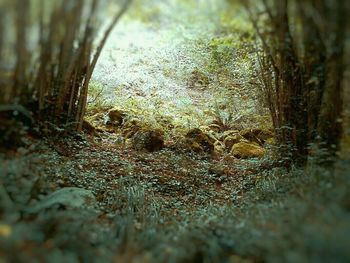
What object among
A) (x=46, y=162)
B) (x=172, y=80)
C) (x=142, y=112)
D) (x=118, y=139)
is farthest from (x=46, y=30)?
(x=172, y=80)

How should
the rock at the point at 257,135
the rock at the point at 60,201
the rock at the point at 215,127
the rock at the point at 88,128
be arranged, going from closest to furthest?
the rock at the point at 60,201
the rock at the point at 88,128
the rock at the point at 257,135
the rock at the point at 215,127

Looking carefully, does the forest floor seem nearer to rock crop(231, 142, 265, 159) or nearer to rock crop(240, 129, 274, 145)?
rock crop(231, 142, 265, 159)

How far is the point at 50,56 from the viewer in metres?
3.38

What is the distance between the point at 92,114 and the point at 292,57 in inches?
186

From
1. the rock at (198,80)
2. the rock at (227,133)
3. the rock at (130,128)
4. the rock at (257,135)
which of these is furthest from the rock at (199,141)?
the rock at (198,80)

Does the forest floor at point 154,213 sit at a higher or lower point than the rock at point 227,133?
lower

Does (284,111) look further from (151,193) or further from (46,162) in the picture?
(46,162)

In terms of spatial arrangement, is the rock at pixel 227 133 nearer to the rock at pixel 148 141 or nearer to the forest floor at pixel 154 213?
the rock at pixel 148 141

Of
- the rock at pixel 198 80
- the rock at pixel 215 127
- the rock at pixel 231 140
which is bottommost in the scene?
the rock at pixel 231 140

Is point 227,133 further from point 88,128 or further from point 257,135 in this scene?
point 88,128

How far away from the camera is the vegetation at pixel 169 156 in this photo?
7.52 ft

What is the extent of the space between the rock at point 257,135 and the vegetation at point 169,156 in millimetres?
648

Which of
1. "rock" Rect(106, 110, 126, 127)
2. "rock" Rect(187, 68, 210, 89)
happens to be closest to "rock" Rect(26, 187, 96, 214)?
"rock" Rect(106, 110, 126, 127)

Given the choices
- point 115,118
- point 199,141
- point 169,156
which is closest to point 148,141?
point 169,156
